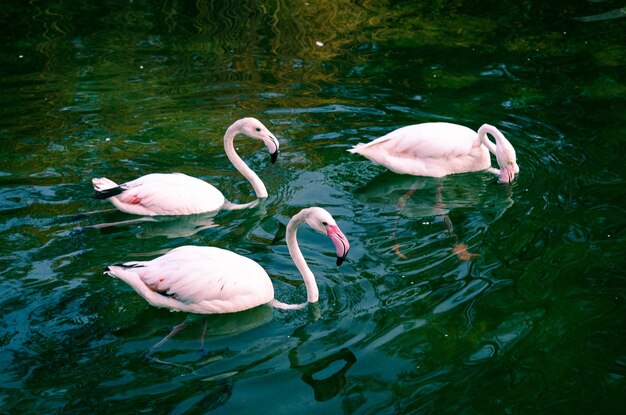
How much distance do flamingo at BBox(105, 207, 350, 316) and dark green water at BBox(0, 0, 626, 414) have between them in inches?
5.2

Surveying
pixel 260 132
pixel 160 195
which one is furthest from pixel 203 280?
pixel 260 132

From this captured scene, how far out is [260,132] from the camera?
6859mm

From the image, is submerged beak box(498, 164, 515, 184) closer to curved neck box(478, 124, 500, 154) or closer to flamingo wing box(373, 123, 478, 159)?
curved neck box(478, 124, 500, 154)

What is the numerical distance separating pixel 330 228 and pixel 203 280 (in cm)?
83

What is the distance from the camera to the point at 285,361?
15.7 feet

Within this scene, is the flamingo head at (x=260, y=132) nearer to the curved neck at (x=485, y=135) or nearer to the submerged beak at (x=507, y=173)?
the curved neck at (x=485, y=135)

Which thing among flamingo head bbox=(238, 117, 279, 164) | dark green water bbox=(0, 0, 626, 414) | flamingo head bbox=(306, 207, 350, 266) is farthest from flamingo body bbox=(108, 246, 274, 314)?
flamingo head bbox=(238, 117, 279, 164)

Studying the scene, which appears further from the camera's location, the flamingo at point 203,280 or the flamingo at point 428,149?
the flamingo at point 428,149

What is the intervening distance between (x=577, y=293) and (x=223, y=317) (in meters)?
2.26

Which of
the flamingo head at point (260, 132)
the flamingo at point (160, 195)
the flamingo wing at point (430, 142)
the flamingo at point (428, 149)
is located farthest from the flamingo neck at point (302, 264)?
the flamingo wing at point (430, 142)

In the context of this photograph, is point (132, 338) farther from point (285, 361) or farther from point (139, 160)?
point (139, 160)

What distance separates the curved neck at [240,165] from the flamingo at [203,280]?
65.7 inches

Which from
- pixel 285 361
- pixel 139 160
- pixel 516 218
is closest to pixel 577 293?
pixel 516 218

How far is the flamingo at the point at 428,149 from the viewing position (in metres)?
7.14
